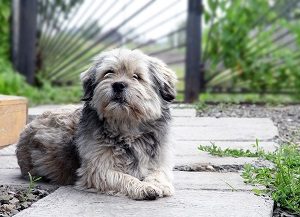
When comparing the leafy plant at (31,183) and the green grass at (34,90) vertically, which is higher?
the green grass at (34,90)

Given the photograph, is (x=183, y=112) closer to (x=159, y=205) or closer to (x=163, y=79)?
(x=163, y=79)

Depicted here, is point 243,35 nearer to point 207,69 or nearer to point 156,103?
point 207,69

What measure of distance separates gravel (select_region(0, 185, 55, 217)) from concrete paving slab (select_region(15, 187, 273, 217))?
0.38 feet

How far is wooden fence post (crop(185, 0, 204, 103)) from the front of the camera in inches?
424

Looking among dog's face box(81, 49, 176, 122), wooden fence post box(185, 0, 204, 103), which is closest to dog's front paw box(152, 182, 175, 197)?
dog's face box(81, 49, 176, 122)

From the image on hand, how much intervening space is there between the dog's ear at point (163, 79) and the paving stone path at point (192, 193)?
2.06 ft

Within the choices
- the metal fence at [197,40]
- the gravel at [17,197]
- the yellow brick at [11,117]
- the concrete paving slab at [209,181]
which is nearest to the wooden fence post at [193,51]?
the metal fence at [197,40]

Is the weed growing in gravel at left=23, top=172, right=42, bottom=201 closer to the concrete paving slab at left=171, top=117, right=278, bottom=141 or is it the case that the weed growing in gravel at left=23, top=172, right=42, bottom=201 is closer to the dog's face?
the dog's face

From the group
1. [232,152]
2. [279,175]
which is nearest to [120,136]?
[279,175]

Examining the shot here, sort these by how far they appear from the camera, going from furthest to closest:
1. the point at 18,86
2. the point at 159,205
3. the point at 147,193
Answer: the point at 18,86 < the point at 147,193 < the point at 159,205

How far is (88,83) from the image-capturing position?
489 cm

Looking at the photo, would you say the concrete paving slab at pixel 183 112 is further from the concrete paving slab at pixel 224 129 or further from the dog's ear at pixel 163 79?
the dog's ear at pixel 163 79

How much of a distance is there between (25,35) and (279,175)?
25.4ft

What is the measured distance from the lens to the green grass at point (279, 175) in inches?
167
